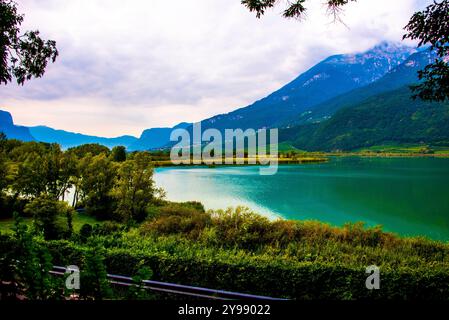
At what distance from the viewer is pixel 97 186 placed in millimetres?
28953

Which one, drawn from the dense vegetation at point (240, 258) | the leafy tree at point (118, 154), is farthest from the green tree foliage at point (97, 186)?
the leafy tree at point (118, 154)

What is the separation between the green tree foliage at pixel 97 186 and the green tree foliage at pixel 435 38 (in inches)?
1012

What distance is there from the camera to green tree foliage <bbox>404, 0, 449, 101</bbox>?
5832 millimetres

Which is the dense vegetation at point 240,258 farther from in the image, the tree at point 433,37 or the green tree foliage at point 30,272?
the tree at point 433,37

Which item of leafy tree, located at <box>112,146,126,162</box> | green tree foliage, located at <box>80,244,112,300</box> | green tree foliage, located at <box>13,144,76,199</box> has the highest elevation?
leafy tree, located at <box>112,146,126,162</box>

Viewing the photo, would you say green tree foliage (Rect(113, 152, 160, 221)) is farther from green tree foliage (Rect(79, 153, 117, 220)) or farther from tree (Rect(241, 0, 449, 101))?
tree (Rect(241, 0, 449, 101))

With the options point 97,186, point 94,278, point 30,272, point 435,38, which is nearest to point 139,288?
point 94,278

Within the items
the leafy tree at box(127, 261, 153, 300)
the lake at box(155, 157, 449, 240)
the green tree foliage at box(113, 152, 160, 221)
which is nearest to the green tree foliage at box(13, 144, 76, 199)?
the green tree foliage at box(113, 152, 160, 221)

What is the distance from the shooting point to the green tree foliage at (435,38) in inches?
230

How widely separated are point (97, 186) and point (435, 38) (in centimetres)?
2857

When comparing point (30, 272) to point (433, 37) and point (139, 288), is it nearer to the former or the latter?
point (139, 288)

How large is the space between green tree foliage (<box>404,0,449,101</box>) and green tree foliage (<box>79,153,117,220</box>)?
25.7 m
